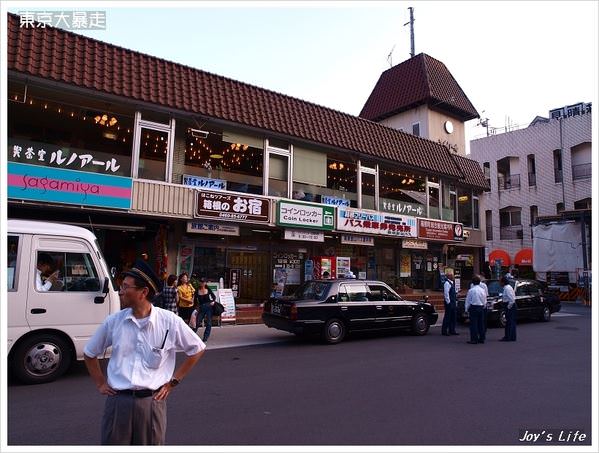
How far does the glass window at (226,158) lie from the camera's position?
14.0 m

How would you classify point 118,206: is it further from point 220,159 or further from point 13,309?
point 13,309

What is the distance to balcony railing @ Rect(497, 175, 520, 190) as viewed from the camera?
3438cm

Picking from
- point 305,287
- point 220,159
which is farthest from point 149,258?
point 305,287

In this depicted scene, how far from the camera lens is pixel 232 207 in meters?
13.7

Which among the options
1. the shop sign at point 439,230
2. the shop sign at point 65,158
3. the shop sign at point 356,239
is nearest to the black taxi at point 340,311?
the shop sign at point 356,239

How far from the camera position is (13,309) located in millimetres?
6453

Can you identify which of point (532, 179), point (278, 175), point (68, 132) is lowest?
A: point (278, 175)

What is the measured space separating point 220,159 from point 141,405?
12205mm

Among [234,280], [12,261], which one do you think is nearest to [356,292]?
[234,280]

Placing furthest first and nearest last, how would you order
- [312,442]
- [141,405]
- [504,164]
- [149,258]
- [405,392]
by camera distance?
[504,164] < [149,258] < [405,392] < [312,442] < [141,405]

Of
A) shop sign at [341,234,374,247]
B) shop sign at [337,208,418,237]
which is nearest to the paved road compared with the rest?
shop sign at [337,208,418,237]

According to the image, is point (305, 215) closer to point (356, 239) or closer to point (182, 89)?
point (356, 239)

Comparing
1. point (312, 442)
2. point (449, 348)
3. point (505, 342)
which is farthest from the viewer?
point (505, 342)

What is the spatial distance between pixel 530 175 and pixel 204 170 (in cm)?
2834
